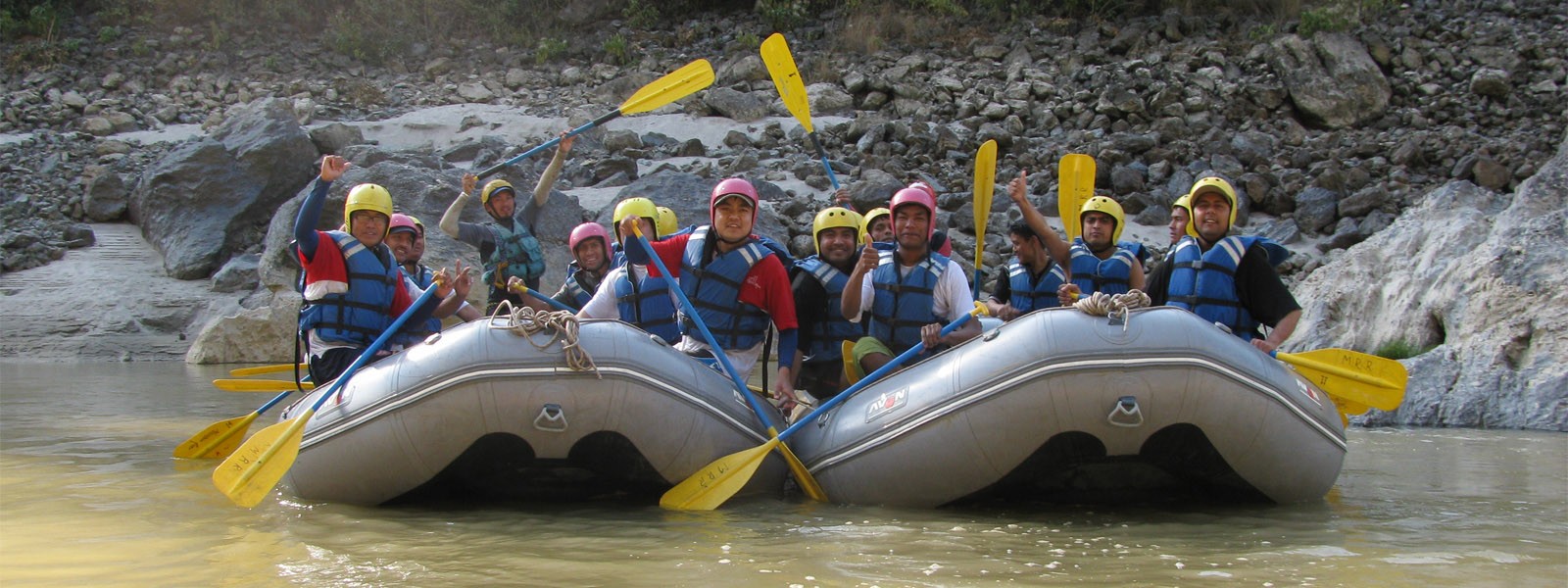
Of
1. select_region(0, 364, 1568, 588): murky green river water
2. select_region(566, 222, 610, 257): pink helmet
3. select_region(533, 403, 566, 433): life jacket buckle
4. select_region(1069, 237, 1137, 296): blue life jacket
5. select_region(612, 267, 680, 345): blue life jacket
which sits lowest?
select_region(0, 364, 1568, 588): murky green river water

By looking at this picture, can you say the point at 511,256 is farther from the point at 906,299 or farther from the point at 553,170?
the point at 906,299

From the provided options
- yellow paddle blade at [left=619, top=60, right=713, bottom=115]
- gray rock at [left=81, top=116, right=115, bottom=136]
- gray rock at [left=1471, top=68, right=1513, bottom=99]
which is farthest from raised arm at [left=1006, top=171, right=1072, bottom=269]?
gray rock at [left=81, top=116, right=115, bottom=136]

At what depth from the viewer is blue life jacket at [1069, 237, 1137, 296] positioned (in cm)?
557

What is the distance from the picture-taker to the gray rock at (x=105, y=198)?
Result: 14.8 metres

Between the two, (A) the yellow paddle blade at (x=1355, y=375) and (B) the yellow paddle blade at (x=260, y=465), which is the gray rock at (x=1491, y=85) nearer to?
(A) the yellow paddle blade at (x=1355, y=375)

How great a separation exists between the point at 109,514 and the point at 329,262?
4.13ft

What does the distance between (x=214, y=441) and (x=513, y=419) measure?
2.45 m

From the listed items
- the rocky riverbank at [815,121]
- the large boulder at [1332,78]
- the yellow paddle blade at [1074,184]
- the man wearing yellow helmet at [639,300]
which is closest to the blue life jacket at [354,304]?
the man wearing yellow helmet at [639,300]

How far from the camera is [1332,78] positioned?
16.8 meters

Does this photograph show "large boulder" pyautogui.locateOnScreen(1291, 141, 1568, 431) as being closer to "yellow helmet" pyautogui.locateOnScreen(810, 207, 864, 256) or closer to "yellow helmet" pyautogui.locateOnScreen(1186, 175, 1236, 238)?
"yellow helmet" pyautogui.locateOnScreen(1186, 175, 1236, 238)

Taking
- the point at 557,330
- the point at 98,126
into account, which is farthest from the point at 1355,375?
the point at 98,126

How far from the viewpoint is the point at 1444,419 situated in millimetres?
7262

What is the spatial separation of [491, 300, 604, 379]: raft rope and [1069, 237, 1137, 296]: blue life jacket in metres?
2.23

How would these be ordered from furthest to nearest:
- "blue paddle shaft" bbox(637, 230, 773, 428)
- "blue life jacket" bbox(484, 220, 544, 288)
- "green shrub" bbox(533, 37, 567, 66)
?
"green shrub" bbox(533, 37, 567, 66)
"blue life jacket" bbox(484, 220, 544, 288)
"blue paddle shaft" bbox(637, 230, 773, 428)
